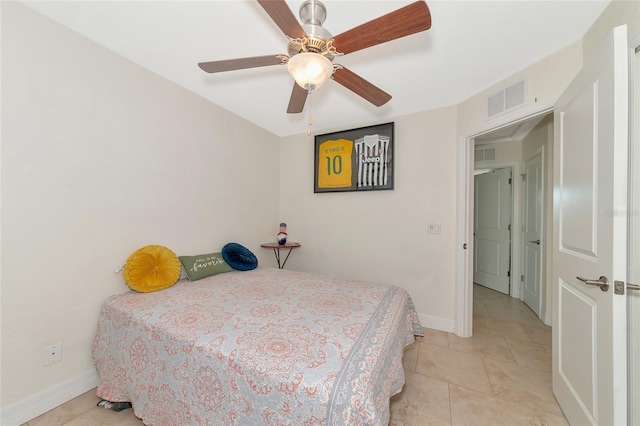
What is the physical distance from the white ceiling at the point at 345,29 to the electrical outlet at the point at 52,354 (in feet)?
6.95

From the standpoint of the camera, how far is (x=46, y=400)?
1.49m

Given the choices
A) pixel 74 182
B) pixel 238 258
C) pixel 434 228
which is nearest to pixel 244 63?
pixel 74 182

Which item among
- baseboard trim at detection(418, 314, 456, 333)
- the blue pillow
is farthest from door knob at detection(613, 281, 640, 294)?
the blue pillow

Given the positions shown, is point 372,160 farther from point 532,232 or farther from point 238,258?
point 532,232

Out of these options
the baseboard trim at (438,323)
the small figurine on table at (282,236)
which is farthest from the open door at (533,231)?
the small figurine on table at (282,236)

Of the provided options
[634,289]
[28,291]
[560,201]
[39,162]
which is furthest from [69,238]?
[560,201]

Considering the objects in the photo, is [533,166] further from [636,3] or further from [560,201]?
[636,3]

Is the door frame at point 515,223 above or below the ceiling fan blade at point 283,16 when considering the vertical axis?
below

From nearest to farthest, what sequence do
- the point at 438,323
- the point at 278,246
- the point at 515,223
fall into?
the point at 438,323
the point at 278,246
the point at 515,223

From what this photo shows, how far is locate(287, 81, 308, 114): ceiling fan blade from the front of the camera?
1550 mm

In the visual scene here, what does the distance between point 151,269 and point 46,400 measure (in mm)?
916

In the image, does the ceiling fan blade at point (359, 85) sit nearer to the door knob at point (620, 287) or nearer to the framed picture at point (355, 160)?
the framed picture at point (355, 160)

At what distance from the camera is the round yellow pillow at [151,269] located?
177 centimetres

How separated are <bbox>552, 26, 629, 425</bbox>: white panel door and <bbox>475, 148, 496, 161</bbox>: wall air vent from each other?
2.44m
